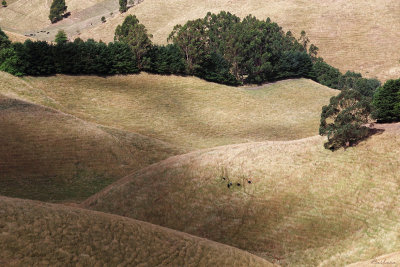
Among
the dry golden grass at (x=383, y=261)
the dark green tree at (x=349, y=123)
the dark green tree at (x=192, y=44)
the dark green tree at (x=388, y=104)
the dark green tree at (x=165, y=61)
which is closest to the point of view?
the dry golden grass at (x=383, y=261)

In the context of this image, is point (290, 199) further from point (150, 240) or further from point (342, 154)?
point (150, 240)

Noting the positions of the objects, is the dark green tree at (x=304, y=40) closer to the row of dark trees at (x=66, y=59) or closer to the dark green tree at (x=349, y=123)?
the row of dark trees at (x=66, y=59)

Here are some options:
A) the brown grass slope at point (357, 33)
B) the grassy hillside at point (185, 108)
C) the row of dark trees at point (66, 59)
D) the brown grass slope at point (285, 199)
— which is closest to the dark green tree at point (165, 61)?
the grassy hillside at point (185, 108)

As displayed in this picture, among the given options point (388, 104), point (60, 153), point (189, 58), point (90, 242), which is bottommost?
point (60, 153)

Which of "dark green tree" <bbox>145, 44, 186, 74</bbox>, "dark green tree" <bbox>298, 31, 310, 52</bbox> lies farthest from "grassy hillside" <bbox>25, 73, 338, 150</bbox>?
"dark green tree" <bbox>298, 31, 310, 52</bbox>

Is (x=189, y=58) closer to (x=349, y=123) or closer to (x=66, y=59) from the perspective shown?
(x=66, y=59)

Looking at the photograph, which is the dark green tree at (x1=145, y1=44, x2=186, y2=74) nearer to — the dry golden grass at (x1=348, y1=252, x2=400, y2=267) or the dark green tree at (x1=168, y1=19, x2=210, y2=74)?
the dark green tree at (x1=168, y1=19, x2=210, y2=74)

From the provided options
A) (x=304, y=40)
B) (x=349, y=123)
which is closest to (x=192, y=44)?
(x=349, y=123)
